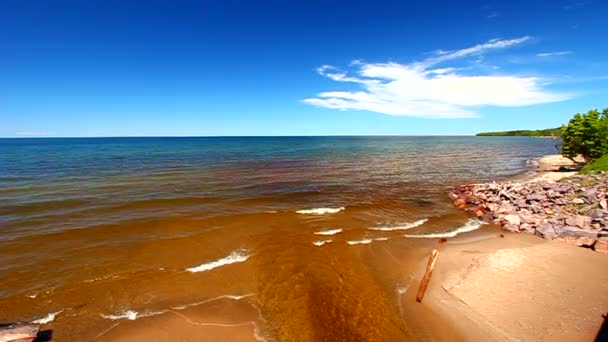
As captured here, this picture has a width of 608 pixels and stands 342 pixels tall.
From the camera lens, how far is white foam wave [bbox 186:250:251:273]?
12.1m

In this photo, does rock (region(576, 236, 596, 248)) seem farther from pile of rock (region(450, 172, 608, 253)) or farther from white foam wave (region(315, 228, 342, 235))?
white foam wave (region(315, 228, 342, 235))

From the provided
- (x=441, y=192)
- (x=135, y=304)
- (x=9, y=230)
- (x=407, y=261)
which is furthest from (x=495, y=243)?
(x=9, y=230)

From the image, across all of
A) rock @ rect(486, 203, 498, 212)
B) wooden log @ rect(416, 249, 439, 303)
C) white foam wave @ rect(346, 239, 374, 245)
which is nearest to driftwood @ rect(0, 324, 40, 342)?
wooden log @ rect(416, 249, 439, 303)

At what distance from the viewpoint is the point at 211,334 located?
324 inches

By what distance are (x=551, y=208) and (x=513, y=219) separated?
12.1ft

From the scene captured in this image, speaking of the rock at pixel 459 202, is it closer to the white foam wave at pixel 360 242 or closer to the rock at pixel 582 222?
the rock at pixel 582 222

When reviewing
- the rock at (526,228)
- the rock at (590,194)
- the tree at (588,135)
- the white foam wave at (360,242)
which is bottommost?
the white foam wave at (360,242)

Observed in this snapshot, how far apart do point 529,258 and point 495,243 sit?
217 centimetres

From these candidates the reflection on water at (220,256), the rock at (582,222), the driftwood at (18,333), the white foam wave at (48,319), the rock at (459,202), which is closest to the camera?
the driftwood at (18,333)

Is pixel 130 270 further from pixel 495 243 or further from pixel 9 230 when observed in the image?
pixel 495 243

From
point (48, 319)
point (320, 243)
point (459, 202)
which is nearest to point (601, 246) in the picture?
point (459, 202)

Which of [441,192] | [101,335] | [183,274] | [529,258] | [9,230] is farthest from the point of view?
[441,192]

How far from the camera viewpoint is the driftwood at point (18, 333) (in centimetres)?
676

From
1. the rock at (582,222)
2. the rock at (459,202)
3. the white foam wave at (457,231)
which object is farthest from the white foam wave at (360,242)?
the rock at (459,202)
